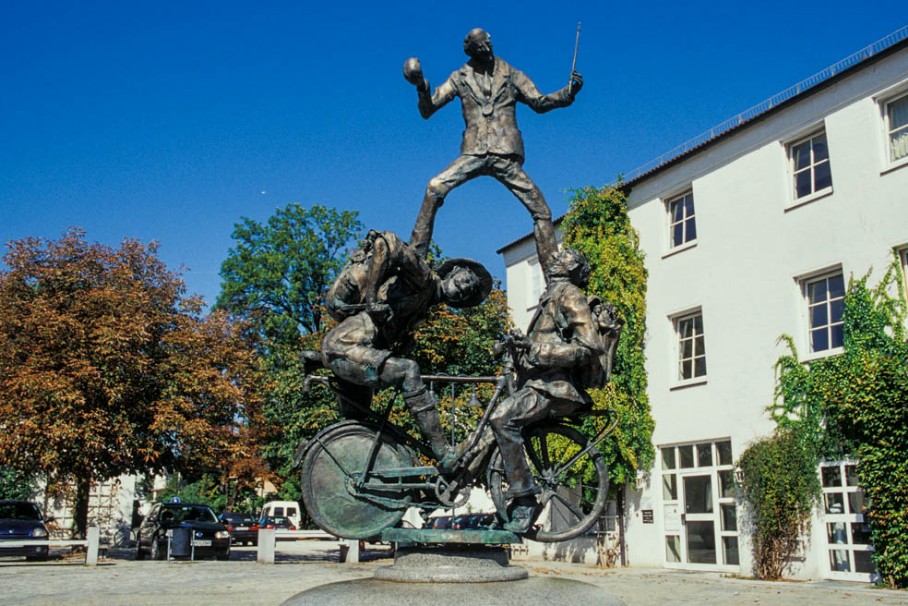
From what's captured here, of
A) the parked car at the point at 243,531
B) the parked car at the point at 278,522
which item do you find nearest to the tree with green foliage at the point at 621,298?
the parked car at the point at 243,531

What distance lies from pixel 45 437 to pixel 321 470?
15.5m

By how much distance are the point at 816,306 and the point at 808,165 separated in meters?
3.12

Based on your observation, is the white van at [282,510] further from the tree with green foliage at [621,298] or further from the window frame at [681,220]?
the window frame at [681,220]

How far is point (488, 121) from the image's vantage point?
7.71 metres

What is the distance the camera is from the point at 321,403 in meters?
23.0

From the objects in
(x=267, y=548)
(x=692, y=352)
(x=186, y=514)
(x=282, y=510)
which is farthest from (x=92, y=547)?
(x=282, y=510)

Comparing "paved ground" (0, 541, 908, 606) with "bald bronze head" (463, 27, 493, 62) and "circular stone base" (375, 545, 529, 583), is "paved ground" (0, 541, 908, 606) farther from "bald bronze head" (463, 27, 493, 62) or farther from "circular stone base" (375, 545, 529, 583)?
"bald bronze head" (463, 27, 493, 62)

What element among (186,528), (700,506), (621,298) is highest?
(621,298)

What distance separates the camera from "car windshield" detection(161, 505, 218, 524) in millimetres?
24281

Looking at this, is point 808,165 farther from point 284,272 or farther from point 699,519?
point 284,272

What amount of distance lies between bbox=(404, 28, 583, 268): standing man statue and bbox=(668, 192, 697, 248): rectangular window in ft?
48.6

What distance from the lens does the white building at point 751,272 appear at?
1698 centimetres

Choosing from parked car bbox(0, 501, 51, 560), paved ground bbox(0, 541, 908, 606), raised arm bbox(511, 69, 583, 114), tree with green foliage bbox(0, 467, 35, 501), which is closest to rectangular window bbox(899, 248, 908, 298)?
paved ground bbox(0, 541, 908, 606)

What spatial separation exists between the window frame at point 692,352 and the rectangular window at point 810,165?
3.87 m
